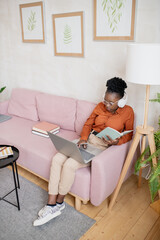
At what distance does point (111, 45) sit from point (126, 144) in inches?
41.6

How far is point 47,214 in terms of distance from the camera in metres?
1.85

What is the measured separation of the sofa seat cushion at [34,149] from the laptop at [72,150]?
5.0 inches

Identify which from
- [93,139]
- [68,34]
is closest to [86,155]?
[93,139]

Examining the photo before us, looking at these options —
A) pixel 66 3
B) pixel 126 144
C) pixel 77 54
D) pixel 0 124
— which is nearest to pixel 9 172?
pixel 0 124

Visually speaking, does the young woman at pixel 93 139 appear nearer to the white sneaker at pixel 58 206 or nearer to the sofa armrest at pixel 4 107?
the white sneaker at pixel 58 206

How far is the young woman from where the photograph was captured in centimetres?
188

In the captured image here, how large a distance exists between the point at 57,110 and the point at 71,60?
0.65 metres

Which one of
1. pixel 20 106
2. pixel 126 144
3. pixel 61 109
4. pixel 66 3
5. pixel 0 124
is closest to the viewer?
pixel 126 144

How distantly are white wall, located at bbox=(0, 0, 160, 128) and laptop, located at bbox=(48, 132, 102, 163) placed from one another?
28.4 inches

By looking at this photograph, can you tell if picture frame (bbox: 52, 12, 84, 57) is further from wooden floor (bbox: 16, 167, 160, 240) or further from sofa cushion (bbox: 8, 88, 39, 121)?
wooden floor (bbox: 16, 167, 160, 240)

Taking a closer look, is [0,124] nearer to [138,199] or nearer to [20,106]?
[20,106]

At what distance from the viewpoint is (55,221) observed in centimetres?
190

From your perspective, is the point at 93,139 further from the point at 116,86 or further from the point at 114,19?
the point at 114,19

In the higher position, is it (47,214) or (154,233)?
(47,214)
